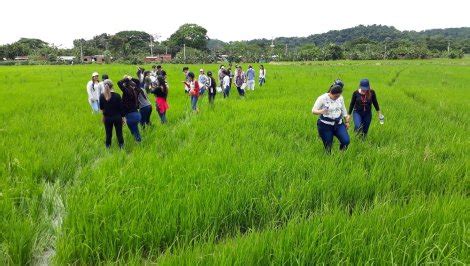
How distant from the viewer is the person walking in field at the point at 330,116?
5117 millimetres

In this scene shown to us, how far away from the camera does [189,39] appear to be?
285 ft

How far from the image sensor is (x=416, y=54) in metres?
57.5

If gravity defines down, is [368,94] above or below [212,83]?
below

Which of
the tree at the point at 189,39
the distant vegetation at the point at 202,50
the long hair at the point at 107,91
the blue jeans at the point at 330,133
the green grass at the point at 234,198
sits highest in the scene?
the tree at the point at 189,39

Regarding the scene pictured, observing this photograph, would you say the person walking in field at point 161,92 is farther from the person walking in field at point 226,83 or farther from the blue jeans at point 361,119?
the person walking in field at point 226,83

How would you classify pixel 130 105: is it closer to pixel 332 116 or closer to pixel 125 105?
pixel 125 105

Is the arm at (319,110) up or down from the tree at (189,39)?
down

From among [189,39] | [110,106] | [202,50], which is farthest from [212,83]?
[189,39]

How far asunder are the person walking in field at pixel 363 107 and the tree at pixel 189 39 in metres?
82.6

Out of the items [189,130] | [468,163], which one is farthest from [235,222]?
[189,130]

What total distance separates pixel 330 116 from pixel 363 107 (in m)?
1.48

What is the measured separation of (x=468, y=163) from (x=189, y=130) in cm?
469

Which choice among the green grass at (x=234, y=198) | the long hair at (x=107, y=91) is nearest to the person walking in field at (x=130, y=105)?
the green grass at (x=234, y=198)

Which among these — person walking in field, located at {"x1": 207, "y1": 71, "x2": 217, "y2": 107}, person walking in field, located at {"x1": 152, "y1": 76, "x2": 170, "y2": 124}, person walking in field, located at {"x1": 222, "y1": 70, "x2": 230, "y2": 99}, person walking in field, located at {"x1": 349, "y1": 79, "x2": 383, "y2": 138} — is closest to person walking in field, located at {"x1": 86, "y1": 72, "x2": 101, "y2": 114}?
person walking in field, located at {"x1": 152, "y1": 76, "x2": 170, "y2": 124}
